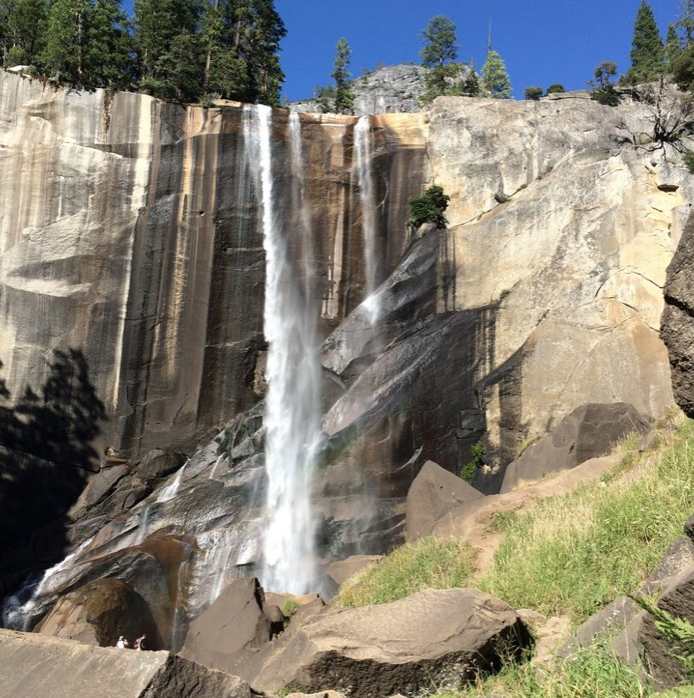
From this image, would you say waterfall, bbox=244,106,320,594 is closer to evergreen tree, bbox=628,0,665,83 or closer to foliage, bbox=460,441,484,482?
foliage, bbox=460,441,484,482

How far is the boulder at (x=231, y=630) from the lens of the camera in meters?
14.9

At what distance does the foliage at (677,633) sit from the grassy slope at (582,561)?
0.98 ft

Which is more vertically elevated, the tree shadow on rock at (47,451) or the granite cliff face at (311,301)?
the granite cliff face at (311,301)

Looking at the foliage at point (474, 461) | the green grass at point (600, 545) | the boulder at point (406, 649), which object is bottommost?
the foliage at point (474, 461)

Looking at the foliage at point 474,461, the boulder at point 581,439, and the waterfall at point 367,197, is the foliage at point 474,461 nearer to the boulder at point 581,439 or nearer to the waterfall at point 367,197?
the boulder at point 581,439

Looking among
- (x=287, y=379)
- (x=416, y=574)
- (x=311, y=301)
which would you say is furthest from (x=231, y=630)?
(x=311, y=301)

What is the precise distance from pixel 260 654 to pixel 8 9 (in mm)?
42113

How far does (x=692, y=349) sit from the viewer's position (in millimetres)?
5312

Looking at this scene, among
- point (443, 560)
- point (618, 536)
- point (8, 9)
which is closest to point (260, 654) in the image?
point (443, 560)

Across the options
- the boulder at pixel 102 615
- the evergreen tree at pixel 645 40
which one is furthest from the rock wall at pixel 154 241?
the evergreen tree at pixel 645 40

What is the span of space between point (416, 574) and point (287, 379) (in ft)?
59.2

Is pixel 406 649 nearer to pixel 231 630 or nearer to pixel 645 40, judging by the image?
pixel 231 630

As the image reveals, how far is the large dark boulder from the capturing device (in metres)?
5.35

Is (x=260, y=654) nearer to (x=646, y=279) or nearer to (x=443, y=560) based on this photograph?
(x=443, y=560)
